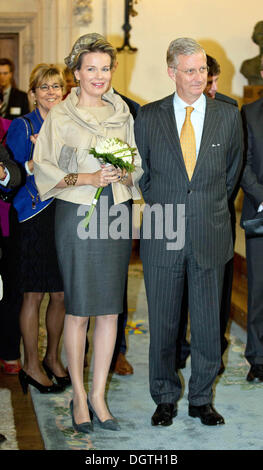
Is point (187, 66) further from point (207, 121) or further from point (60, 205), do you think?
point (60, 205)

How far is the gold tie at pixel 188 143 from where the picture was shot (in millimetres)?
3969

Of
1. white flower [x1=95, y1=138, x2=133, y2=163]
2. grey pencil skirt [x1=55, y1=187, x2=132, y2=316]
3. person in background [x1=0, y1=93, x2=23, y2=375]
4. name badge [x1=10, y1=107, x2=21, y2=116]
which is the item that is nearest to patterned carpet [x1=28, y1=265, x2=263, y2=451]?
person in background [x1=0, y1=93, x2=23, y2=375]

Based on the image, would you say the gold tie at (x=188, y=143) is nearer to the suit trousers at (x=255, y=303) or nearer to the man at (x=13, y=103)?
the suit trousers at (x=255, y=303)

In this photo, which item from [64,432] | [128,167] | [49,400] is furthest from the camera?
[49,400]

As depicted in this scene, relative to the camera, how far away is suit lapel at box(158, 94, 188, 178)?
395 cm

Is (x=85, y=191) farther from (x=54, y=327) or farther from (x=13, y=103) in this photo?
(x=13, y=103)

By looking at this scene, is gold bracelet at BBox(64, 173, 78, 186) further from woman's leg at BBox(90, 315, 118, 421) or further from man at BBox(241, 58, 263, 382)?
man at BBox(241, 58, 263, 382)

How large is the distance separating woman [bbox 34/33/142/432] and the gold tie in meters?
0.26

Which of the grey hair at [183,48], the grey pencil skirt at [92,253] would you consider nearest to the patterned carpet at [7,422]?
the grey pencil skirt at [92,253]

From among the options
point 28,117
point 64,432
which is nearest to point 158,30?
point 28,117

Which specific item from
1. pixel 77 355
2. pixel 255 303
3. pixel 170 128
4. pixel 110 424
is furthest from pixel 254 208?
pixel 110 424

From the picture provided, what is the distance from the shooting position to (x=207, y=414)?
13.6ft

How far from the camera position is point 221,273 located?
4133mm

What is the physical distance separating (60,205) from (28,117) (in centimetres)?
88
